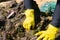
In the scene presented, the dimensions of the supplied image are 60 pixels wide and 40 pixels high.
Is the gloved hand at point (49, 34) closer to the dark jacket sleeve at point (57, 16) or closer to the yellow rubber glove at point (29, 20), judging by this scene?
the dark jacket sleeve at point (57, 16)

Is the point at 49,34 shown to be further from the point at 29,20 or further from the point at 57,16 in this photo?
the point at 29,20

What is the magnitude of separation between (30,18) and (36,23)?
0.43 feet

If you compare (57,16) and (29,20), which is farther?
(29,20)

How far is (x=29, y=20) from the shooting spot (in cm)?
302

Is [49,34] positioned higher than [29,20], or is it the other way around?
[29,20]

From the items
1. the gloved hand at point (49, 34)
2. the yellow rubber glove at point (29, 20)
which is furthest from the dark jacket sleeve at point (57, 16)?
the yellow rubber glove at point (29, 20)

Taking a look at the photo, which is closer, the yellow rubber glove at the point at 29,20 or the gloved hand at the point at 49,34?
the gloved hand at the point at 49,34

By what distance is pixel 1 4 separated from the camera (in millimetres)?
3846

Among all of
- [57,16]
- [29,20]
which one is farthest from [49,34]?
[29,20]

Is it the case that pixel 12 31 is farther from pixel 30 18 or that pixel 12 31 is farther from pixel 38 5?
pixel 38 5

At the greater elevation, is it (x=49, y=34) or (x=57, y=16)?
(x=57, y=16)

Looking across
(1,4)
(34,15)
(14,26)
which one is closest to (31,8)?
(34,15)

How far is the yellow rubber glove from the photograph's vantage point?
300 cm

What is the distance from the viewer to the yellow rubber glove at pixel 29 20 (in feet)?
9.83
